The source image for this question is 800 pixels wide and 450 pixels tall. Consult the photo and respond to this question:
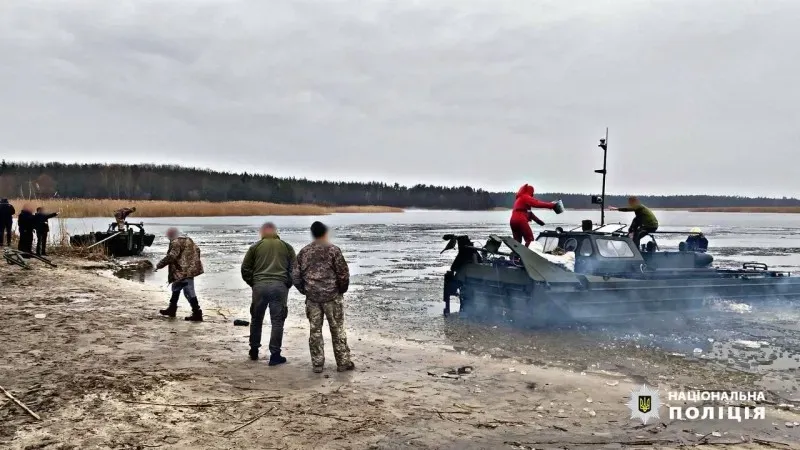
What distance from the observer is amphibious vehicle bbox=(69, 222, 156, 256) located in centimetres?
2328

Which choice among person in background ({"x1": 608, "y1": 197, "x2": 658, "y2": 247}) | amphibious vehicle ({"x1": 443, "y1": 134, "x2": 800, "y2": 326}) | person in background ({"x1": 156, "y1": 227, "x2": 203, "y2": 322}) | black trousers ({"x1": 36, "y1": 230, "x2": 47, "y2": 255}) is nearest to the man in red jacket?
amphibious vehicle ({"x1": 443, "y1": 134, "x2": 800, "y2": 326})

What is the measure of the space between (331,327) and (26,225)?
15.8m

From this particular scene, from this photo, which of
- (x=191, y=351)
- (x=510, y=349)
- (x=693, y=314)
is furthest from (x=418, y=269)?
(x=191, y=351)

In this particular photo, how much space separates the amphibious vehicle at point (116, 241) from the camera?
2328 cm

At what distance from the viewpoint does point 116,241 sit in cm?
2436

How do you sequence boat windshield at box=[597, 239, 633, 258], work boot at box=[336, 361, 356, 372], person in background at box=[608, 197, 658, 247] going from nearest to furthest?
work boot at box=[336, 361, 356, 372] → boat windshield at box=[597, 239, 633, 258] → person in background at box=[608, 197, 658, 247]

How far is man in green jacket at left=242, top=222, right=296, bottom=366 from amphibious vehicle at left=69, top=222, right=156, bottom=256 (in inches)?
674

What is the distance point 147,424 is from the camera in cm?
521

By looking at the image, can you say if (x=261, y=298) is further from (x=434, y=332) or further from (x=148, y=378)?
(x=434, y=332)

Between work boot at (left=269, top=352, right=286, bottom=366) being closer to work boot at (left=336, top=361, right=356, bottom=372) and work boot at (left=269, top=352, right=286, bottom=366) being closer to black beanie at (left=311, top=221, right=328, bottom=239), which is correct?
work boot at (left=336, top=361, right=356, bottom=372)

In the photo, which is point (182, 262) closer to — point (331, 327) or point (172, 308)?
point (172, 308)

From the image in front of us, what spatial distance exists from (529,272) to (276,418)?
612 cm

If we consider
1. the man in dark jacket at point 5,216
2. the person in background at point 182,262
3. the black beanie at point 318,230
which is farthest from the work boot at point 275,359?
the man in dark jacket at point 5,216

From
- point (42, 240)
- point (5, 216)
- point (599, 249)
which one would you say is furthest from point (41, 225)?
point (599, 249)
